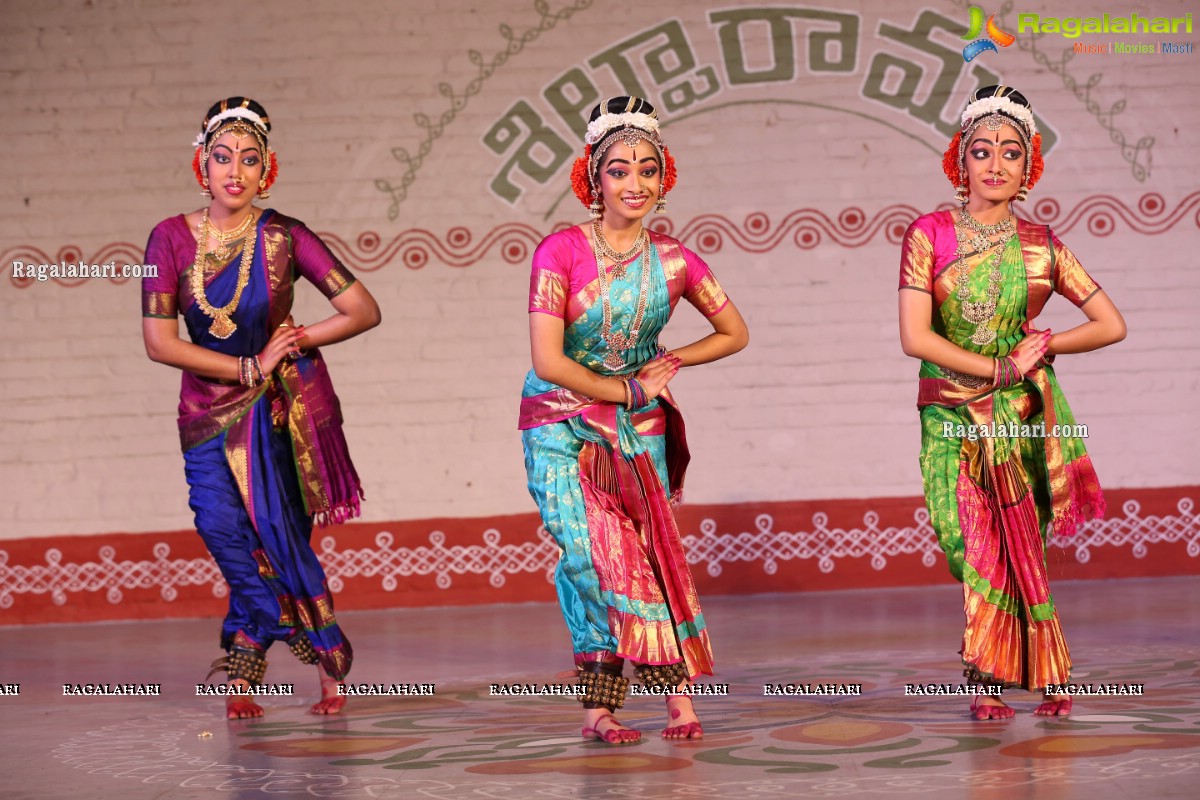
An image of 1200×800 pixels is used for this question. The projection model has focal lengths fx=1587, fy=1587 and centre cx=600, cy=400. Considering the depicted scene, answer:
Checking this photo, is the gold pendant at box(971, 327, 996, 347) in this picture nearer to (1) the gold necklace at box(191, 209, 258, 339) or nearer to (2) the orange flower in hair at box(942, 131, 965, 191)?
(2) the orange flower in hair at box(942, 131, 965, 191)

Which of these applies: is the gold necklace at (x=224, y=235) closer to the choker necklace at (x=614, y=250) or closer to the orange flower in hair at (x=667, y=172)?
the choker necklace at (x=614, y=250)

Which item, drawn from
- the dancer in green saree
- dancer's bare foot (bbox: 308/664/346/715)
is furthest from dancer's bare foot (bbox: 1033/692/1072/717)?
dancer's bare foot (bbox: 308/664/346/715)

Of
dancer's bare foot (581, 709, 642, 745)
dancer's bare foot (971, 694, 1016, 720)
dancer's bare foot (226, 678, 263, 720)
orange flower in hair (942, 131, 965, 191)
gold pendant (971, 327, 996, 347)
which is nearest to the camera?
dancer's bare foot (581, 709, 642, 745)

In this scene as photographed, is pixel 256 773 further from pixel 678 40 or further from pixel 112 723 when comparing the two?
pixel 678 40

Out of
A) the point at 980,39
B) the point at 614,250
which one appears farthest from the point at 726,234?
the point at 614,250

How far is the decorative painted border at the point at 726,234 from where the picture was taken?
6855 millimetres

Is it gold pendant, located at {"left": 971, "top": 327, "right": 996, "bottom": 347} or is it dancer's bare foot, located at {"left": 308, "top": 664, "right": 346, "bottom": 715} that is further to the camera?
dancer's bare foot, located at {"left": 308, "top": 664, "right": 346, "bottom": 715}

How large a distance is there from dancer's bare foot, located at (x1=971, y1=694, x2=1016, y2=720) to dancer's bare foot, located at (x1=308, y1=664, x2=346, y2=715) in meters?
1.74

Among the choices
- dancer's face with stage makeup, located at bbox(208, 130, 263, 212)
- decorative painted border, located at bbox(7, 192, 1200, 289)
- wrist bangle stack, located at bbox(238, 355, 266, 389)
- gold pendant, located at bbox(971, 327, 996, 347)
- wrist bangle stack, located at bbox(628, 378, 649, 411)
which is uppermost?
decorative painted border, located at bbox(7, 192, 1200, 289)

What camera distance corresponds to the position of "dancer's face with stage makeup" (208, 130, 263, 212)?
4.47m

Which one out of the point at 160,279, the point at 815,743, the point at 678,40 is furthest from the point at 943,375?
the point at 678,40

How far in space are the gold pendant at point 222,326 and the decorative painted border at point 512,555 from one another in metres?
2.57

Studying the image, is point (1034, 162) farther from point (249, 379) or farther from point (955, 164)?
point (249, 379)

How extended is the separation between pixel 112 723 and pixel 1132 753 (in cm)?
267
